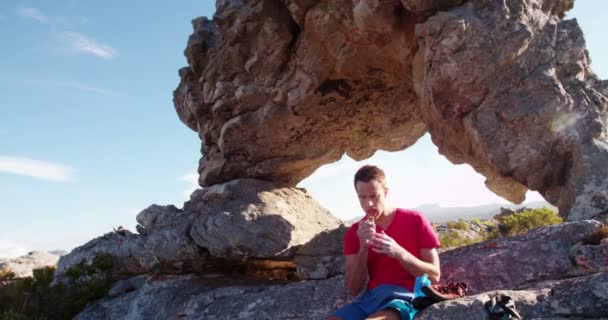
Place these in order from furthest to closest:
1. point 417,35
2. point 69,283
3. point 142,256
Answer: point 69,283 → point 142,256 → point 417,35

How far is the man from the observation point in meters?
4.85

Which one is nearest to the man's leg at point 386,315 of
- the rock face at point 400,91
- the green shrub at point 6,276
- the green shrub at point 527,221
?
the rock face at point 400,91

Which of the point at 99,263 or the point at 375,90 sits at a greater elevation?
the point at 375,90

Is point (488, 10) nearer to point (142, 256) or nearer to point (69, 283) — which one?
point (142, 256)

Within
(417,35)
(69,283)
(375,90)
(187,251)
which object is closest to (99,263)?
(69,283)

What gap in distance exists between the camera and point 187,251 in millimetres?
13438

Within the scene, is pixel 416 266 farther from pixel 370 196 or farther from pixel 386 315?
pixel 370 196

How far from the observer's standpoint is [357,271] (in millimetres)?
5316

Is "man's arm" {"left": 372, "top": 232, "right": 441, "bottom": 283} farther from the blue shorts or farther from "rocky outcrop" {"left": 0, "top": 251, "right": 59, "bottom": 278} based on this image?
"rocky outcrop" {"left": 0, "top": 251, "right": 59, "bottom": 278}

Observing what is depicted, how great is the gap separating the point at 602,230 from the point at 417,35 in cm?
657

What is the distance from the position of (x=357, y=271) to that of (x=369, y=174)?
127 cm

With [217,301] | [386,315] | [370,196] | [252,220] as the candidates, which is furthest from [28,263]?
[386,315]

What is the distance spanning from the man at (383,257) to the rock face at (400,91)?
620 centimetres

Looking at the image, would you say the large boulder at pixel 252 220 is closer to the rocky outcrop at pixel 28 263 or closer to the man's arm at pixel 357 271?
the man's arm at pixel 357 271
